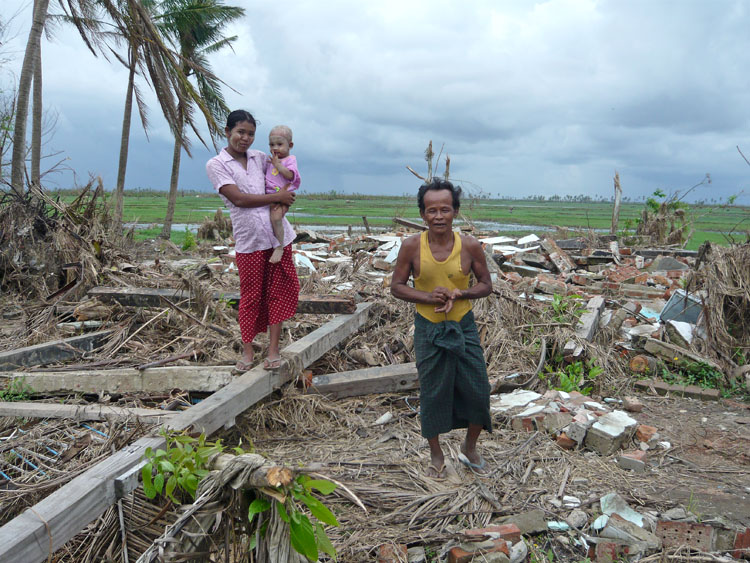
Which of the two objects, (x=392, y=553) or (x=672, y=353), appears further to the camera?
(x=672, y=353)

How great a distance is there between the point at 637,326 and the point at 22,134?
9988 mm

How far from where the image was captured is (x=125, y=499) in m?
2.29

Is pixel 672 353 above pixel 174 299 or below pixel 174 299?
below

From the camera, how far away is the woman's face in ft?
11.2

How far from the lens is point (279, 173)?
357 centimetres

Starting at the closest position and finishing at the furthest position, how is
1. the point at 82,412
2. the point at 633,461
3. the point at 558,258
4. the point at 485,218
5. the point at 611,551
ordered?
the point at 611,551 → the point at 82,412 → the point at 633,461 → the point at 558,258 → the point at 485,218

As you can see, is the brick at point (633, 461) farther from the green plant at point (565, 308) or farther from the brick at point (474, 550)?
the green plant at point (565, 308)

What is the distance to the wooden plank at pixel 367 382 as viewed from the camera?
4.12m

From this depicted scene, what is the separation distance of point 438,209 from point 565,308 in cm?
361

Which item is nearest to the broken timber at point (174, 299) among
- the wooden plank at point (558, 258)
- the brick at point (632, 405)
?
the brick at point (632, 405)

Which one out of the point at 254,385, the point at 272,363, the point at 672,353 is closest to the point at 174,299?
the point at 272,363

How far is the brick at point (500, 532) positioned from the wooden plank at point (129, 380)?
198 cm

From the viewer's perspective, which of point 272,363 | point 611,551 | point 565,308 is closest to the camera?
point 611,551

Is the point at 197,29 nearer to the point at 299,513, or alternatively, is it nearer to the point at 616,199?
the point at 616,199
